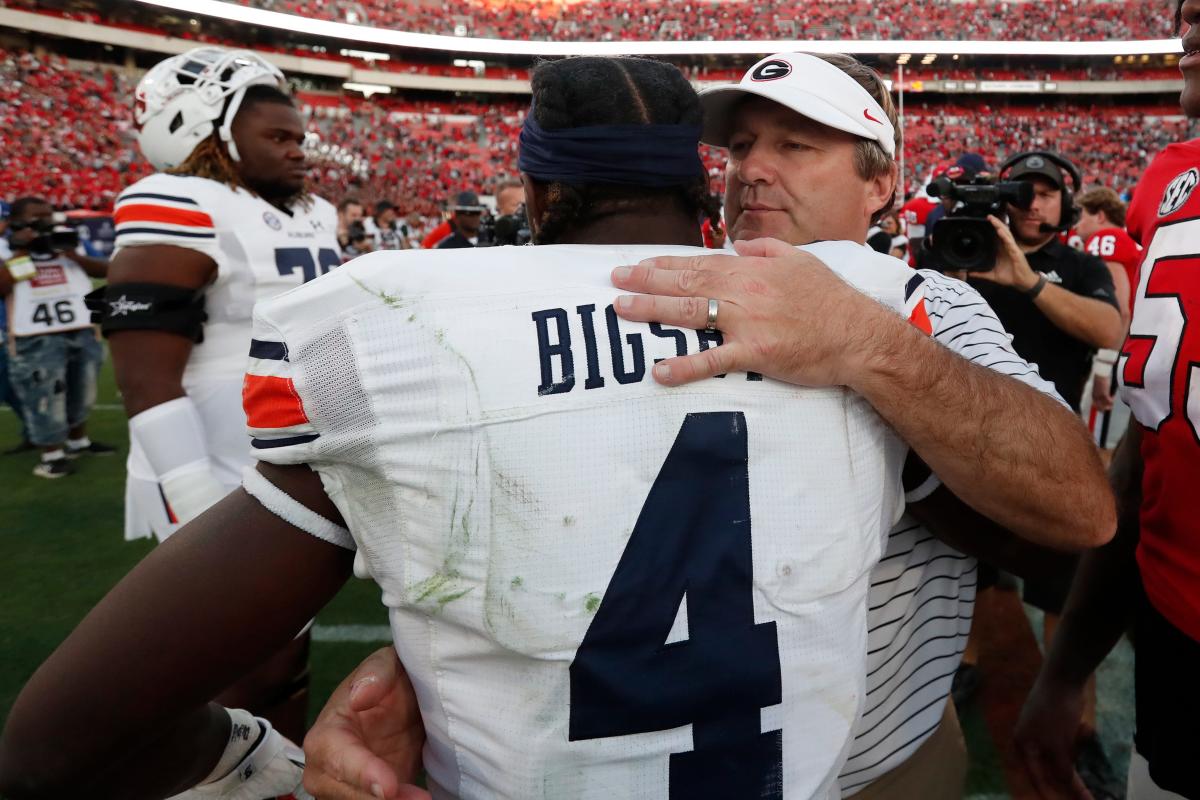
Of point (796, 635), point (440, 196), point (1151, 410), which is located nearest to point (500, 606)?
point (796, 635)

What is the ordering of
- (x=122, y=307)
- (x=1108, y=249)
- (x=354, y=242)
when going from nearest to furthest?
1. (x=122, y=307)
2. (x=1108, y=249)
3. (x=354, y=242)

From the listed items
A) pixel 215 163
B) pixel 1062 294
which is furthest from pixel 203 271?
pixel 1062 294

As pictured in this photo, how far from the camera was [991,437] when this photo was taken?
3.84 feet

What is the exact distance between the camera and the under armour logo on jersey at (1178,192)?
4.74 ft

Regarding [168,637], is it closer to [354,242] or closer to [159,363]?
[159,363]

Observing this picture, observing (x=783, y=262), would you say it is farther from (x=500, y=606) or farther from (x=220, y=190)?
(x=220, y=190)

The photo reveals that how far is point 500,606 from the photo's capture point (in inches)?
37.0

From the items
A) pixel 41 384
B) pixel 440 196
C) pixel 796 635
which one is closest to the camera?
pixel 796 635

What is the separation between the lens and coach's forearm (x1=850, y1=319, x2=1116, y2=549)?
1108mm

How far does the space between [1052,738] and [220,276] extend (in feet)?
8.11

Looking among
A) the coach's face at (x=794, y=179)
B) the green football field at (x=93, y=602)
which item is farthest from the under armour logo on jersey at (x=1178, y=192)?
the green football field at (x=93, y=602)

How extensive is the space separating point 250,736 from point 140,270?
1.43 m

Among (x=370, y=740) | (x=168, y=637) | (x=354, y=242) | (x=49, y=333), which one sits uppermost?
(x=168, y=637)

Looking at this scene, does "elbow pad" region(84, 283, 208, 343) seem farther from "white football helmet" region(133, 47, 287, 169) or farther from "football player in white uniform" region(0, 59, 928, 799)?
"football player in white uniform" region(0, 59, 928, 799)
